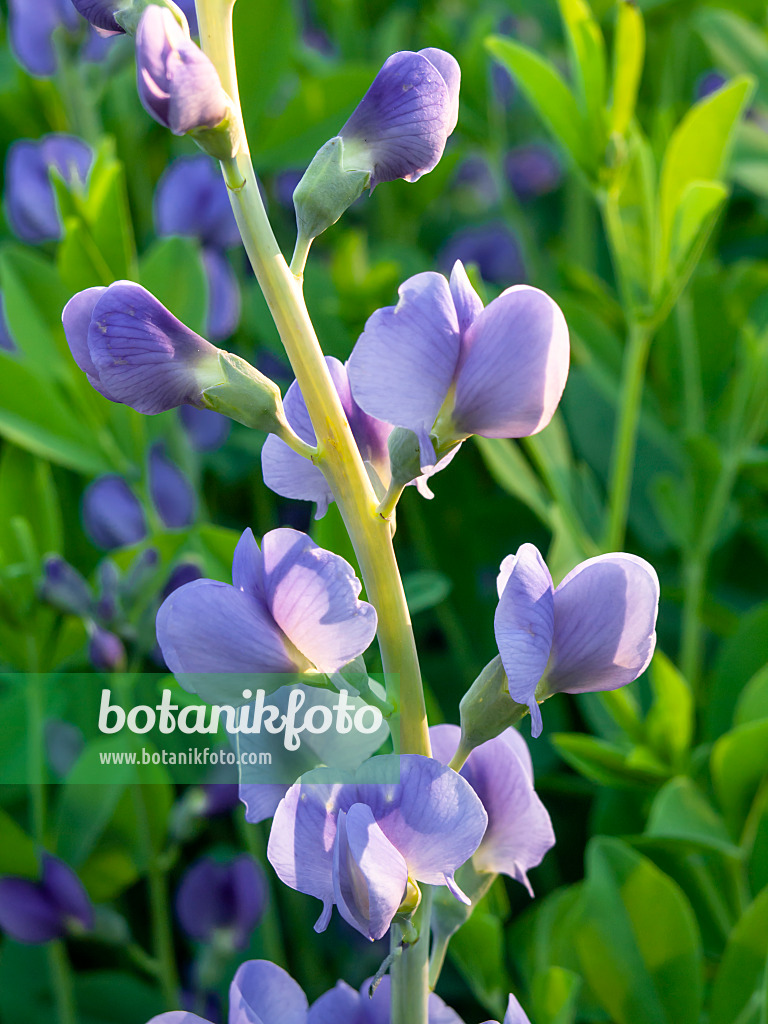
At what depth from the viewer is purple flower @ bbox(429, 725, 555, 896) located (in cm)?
46

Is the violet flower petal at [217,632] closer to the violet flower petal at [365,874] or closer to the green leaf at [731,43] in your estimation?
the violet flower petal at [365,874]

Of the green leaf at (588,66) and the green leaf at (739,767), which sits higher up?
the green leaf at (588,66)

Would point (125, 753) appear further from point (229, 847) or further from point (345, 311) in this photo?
point (345, 311)

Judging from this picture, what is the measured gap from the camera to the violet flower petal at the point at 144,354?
38 centimetres

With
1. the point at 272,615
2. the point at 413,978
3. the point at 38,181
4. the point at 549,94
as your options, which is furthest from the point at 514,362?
the point at 38,181

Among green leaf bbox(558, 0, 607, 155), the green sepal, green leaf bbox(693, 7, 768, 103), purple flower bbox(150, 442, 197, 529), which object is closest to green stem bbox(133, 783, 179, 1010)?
purple flower bbox(150, 442, 197, 529)

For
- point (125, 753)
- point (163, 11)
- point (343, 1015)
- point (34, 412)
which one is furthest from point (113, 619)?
point (163, 11)

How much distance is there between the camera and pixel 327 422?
0.39 metres

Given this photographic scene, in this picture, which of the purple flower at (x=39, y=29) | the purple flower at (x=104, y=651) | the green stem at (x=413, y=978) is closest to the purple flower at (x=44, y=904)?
the purple flower at (x=104, y=651)

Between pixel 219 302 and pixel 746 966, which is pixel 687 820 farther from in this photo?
pixel 219 302

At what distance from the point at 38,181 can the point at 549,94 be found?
473 millimetres

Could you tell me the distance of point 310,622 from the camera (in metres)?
0.38

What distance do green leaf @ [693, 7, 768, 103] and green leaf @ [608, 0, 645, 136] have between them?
0.28 m

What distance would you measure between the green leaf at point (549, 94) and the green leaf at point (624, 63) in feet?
0.08
